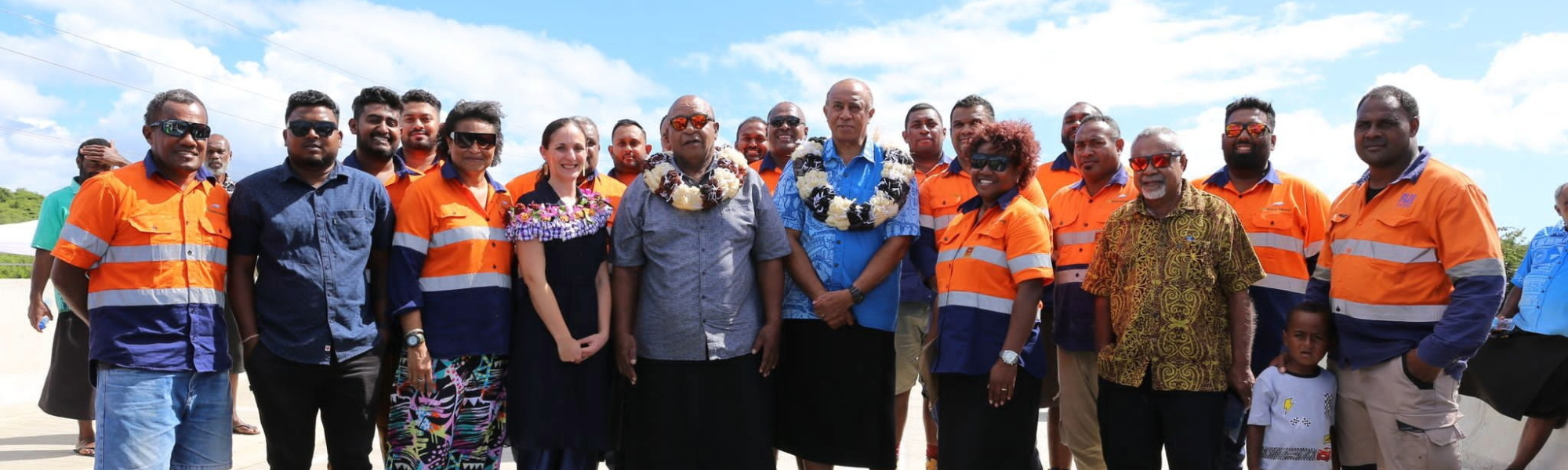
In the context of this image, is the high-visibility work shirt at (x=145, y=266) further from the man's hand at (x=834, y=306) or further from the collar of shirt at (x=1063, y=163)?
the collar of shirt at (x=1063, y=163)

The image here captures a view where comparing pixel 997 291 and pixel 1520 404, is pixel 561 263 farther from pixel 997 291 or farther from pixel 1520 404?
pixel 1520 404

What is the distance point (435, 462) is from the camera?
4.69 meters

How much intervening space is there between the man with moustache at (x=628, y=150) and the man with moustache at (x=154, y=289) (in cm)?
258

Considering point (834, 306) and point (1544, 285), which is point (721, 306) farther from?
point (1544, 285)

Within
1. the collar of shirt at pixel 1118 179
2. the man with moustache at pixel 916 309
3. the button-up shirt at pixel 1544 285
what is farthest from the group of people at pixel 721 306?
the button-up shirt at pixel 1544 285

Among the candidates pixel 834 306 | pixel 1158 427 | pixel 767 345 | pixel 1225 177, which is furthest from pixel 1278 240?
pixel 767 345

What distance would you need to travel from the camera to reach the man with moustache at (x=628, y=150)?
659cm

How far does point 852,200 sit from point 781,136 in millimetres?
2192

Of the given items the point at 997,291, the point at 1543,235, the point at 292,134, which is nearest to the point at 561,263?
the point at 292,134

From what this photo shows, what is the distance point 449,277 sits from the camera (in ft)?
15.3

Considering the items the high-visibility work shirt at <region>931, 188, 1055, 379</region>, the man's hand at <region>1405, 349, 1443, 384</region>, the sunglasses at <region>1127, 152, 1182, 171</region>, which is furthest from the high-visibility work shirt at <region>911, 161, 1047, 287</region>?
the man's hand at <region>1405, 349, 1443, 384</region>

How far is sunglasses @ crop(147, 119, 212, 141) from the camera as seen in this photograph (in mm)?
4461

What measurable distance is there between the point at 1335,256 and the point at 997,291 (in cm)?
170

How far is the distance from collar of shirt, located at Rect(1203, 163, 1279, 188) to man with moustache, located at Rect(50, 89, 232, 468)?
17.3 ft
